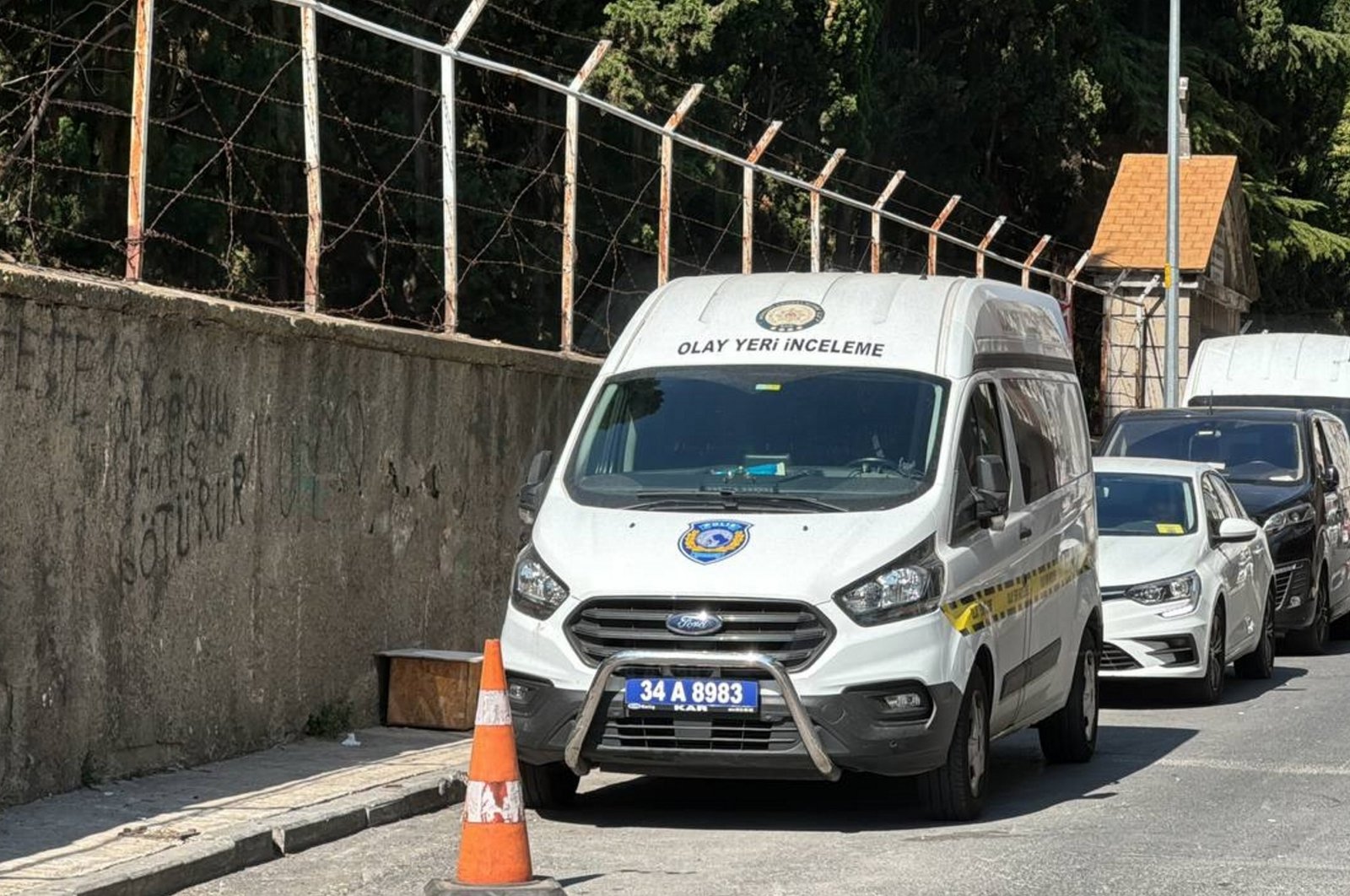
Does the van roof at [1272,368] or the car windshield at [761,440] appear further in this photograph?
the van roof at [1272,368]

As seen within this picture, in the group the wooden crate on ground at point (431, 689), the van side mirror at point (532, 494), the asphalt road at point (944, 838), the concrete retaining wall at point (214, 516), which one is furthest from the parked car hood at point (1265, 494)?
the van side mirror at point (532, 494)

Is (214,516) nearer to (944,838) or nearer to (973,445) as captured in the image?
(973,445)

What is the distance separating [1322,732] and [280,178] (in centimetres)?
1911

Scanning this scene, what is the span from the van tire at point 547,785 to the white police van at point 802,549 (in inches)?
0.6

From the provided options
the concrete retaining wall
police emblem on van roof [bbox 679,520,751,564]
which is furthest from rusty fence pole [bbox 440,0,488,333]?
police emblem on van roof [bbox 679,520,751,564]

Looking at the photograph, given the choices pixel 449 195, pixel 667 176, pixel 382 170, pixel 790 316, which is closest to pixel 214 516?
pixel 790 316

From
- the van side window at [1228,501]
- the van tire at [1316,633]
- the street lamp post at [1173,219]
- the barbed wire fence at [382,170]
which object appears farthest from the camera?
the street lamp post at [1173,219]

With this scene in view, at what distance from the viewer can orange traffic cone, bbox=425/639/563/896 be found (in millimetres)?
7555

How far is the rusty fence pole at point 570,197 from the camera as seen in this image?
46.1 feet

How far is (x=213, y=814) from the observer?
356 inches

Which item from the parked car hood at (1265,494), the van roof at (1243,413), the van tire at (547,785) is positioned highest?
the van roof at (1243,413)

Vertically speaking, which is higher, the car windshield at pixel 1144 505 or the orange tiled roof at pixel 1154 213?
the orange tiled roof at pixel 1154 213

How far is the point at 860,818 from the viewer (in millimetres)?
9781

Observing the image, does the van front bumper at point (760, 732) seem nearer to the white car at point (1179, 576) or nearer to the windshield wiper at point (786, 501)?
the windshield wiper at point (786, 501)
